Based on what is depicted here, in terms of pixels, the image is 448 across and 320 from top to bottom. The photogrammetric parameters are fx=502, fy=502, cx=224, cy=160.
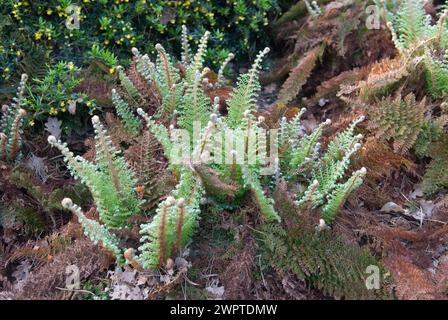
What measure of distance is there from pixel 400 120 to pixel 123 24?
194cm

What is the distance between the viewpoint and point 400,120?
121 inches

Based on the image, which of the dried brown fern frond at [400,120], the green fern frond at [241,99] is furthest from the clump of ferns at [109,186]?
the dried brown fern frond at [400,120]

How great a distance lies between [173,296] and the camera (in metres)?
2.50

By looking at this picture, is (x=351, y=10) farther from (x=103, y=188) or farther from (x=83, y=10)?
(x=103, y=188)

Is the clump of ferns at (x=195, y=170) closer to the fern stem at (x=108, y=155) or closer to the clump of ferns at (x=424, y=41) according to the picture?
the fern stem at (x=108, y=155)

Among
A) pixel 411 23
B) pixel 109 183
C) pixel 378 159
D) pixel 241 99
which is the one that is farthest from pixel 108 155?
pixel 411 23

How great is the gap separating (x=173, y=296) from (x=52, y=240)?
754 mm

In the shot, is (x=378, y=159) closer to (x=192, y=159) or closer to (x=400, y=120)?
(x=400, y=120)

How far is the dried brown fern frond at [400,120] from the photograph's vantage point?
303cm

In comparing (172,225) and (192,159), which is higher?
(192,159)

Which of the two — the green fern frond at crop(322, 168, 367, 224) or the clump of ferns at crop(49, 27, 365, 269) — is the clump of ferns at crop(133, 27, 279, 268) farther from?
the green fern frond at crop(322, 168, 367, 224)

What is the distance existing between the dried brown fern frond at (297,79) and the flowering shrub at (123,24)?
0.50 metres

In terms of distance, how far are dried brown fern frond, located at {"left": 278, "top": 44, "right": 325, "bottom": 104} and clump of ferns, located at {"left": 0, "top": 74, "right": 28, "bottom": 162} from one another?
1.71 meters

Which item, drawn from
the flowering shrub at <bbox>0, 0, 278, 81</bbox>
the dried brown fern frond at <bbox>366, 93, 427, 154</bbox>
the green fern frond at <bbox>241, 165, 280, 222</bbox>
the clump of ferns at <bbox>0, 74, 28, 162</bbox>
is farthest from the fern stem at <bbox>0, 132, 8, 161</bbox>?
the dried brown fern frond at <bbox>366, 93, 427, 154</bbox>
